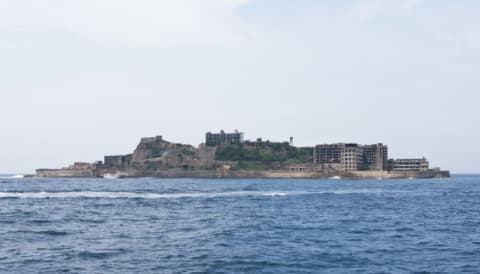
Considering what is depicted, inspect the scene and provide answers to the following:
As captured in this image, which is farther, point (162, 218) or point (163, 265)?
point (162, 218)

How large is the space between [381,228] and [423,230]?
307cm

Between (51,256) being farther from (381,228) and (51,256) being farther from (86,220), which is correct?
(381,228)

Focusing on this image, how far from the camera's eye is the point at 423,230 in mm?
50125

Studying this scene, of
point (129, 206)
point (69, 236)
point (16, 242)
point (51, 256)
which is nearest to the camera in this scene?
point (51, 256)

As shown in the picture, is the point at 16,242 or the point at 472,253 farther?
the point at 16,242

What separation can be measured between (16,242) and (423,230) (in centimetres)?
2880

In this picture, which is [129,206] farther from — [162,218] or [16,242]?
[16,242]

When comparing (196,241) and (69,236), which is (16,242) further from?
(196,241)

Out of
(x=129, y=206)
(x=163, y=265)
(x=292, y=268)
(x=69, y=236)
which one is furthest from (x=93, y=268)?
(x=129, y=206)

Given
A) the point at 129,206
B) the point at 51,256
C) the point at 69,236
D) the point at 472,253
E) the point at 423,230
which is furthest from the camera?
the point at 129,206

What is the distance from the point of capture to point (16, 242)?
4109 cm

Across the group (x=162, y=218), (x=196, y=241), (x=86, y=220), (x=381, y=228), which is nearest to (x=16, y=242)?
(x=196, y=241)

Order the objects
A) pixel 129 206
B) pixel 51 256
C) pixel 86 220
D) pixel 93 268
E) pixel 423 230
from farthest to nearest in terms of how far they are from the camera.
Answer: pixel 129 206
pixel 86 220
pixel 423 230
pixel 51 256
pixel 93 268

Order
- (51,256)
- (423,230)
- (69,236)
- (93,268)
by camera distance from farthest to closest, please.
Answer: (423,230)
(69,236)
(51,256)
(93,268)
